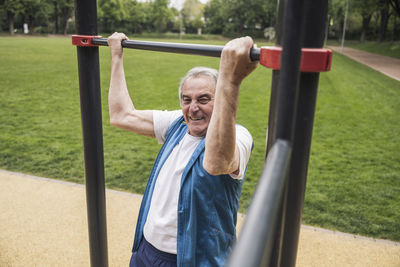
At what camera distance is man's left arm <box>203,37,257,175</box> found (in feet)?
4.20

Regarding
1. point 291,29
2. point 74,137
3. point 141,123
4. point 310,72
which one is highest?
point 291,29

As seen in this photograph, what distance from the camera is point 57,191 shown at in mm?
4488

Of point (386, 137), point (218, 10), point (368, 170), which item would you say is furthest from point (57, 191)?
point (218, 10)

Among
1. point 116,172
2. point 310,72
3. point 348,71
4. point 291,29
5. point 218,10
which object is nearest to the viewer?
point 291,29

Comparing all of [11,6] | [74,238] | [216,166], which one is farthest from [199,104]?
[11,6]

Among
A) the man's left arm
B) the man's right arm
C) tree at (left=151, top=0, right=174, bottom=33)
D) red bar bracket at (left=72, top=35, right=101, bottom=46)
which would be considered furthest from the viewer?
tree at (left=151, top=0, right=174, bottom=33)

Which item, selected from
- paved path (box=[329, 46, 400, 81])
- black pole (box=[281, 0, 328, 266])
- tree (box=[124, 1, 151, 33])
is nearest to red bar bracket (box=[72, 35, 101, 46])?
black pole (box=[281, 0, 328, 266])

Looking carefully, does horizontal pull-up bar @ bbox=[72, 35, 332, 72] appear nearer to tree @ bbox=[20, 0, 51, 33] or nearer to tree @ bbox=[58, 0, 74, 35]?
tree @ bbox=[58, 0, 74, 35]

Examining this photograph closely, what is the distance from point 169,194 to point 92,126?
64cm

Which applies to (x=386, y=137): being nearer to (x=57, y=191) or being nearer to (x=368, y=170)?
(x=368, y=170)

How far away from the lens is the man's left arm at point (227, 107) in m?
1.28

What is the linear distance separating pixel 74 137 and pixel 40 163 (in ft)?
5.52

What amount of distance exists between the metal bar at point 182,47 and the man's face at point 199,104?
256 mm

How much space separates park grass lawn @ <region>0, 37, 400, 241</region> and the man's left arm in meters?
2.92
